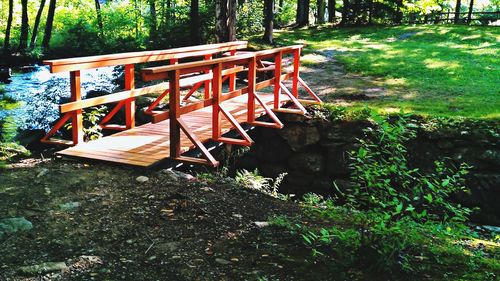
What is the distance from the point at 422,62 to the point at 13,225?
631 inches

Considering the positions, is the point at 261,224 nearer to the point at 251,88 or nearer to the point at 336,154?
the point at 251,88

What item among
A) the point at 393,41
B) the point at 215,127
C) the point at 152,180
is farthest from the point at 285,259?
the point at 393,41

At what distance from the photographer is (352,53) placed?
20219 mm

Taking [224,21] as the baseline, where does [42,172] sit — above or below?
below

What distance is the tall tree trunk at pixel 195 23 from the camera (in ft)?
64.7

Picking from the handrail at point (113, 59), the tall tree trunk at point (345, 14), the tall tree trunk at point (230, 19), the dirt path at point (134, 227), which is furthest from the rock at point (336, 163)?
the tall tree trunk at point (345, 14)

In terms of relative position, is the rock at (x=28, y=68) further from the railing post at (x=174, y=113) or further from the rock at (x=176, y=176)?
the rock at (x=176, y=176)

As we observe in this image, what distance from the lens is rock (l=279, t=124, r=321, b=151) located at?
10.5 meters

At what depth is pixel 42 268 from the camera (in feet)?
13.8

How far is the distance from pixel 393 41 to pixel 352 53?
17.1 feet

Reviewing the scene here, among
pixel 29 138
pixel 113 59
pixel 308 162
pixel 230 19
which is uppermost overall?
pixel 230 19

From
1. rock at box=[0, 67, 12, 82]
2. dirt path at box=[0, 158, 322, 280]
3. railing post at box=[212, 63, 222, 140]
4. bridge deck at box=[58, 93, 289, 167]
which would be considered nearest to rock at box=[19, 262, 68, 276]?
dirt path at box=[0, 158, 322, 280]

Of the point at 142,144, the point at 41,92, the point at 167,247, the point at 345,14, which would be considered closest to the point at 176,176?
the point at 142,144

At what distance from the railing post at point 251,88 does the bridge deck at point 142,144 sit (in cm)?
19
